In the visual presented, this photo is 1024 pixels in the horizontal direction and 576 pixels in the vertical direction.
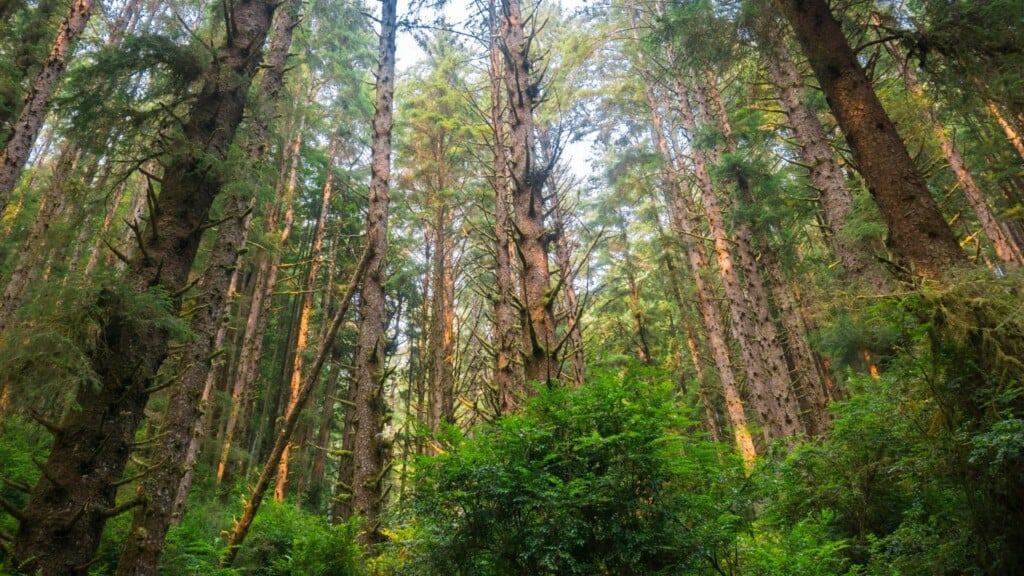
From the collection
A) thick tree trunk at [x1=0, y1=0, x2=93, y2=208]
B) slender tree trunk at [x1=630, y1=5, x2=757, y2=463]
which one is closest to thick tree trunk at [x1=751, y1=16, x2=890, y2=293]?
slender tree trunk at [x1=630, y1=5, x2=757, y2=463]

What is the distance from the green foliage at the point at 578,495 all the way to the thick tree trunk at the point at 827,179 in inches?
278

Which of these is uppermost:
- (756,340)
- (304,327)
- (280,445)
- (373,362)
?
(304,327)

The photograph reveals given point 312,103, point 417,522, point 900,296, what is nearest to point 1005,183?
point 900,296

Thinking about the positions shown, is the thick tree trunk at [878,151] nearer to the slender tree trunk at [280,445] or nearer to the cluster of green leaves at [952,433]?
the cluster of green leaves at [952,433]

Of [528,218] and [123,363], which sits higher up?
[528,218]

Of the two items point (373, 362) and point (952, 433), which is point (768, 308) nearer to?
point (952, 433)

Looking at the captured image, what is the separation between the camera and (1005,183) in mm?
19547

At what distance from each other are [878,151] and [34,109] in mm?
13704

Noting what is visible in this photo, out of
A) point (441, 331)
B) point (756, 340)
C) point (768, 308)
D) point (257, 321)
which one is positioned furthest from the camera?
point (441, 331)

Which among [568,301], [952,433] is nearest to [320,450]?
[568,301]

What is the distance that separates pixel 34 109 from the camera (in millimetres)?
9219

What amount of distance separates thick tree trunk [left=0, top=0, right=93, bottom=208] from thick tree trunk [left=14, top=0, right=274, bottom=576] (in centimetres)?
558

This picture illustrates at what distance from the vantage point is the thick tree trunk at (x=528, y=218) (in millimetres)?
5242

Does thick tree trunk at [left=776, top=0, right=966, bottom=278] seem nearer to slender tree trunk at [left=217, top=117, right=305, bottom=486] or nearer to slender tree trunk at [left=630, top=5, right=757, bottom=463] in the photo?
slender tree trunk at [left=630, top=5, right=757, bottom=463]
